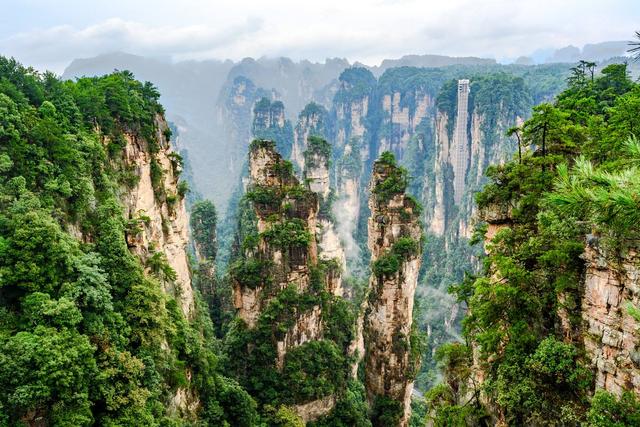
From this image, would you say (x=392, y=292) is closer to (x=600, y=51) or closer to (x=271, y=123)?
(x=271, y=123)

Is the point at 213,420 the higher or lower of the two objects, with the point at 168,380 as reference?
lower

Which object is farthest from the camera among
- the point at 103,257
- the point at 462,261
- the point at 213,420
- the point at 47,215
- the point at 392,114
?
the point at 392,114

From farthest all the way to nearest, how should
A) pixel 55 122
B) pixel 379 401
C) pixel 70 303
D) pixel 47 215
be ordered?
pixel 379 401, pixel 55 122, pixel 47 215, pixel 70 303

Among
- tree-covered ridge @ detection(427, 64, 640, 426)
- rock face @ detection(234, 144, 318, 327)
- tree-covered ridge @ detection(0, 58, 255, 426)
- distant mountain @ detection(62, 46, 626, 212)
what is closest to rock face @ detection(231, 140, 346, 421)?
rock face @ detection(234, 144, 318, 327)

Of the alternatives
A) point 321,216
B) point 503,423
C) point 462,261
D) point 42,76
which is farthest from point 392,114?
point 503,423

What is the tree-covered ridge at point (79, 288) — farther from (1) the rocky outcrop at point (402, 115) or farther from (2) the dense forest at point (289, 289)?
(1) the rocky outcrop at point (402, 115)

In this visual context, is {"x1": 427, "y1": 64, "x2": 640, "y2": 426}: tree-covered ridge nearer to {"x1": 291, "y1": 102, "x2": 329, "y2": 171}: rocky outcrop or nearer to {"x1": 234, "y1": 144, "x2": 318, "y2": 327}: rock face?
{"x1": 234, "y1": 144, "x2": 318, "y2": 327}: rock face

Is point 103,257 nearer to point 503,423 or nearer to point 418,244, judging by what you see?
point 503,423
